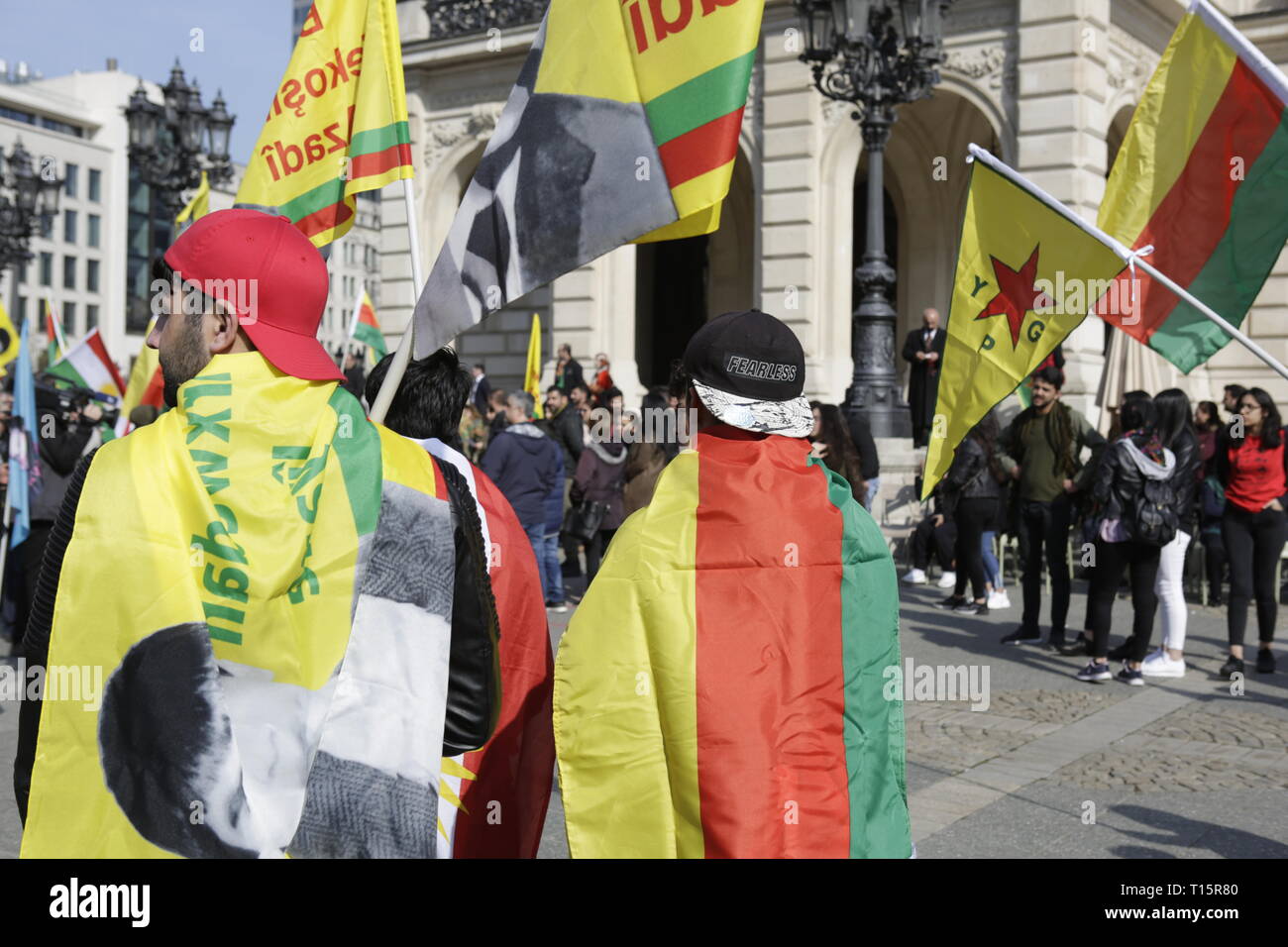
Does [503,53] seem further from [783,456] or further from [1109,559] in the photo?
[783,456]

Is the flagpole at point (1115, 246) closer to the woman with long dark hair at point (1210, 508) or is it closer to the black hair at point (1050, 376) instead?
the black hair at point (1050, 376)

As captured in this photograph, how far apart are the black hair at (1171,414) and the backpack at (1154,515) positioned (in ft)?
1.05

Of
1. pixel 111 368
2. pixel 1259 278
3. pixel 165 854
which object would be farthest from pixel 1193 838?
pixel 111 368

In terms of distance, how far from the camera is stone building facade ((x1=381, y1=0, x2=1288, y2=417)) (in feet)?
59.2

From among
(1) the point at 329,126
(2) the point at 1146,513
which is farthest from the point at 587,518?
(1) the point at 329,126

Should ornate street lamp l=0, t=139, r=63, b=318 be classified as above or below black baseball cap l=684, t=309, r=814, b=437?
above

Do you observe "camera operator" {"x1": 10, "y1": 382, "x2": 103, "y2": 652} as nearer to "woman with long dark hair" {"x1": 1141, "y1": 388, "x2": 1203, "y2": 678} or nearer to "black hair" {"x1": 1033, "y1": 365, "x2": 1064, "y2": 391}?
"black hair" {"x1": 1033, "y1": 365, "x2": 1064, "y2": 391}

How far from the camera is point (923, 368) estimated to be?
16.6 meters

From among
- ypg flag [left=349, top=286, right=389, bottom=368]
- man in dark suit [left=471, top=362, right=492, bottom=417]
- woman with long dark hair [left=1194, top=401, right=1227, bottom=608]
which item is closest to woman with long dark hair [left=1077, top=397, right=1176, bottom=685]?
woman with long dark hair [left=1194, top=401, right=1227, bottom=608]

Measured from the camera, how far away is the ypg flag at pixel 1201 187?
5.58 metres

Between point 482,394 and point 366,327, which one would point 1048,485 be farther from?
point 482,394

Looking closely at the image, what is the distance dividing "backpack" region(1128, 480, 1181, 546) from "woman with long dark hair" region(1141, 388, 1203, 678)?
0.07 m

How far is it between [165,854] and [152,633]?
1.20 ft

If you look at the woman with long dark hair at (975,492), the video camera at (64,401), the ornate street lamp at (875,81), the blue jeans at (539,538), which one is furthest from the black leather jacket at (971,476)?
the video camera at (64,401)
